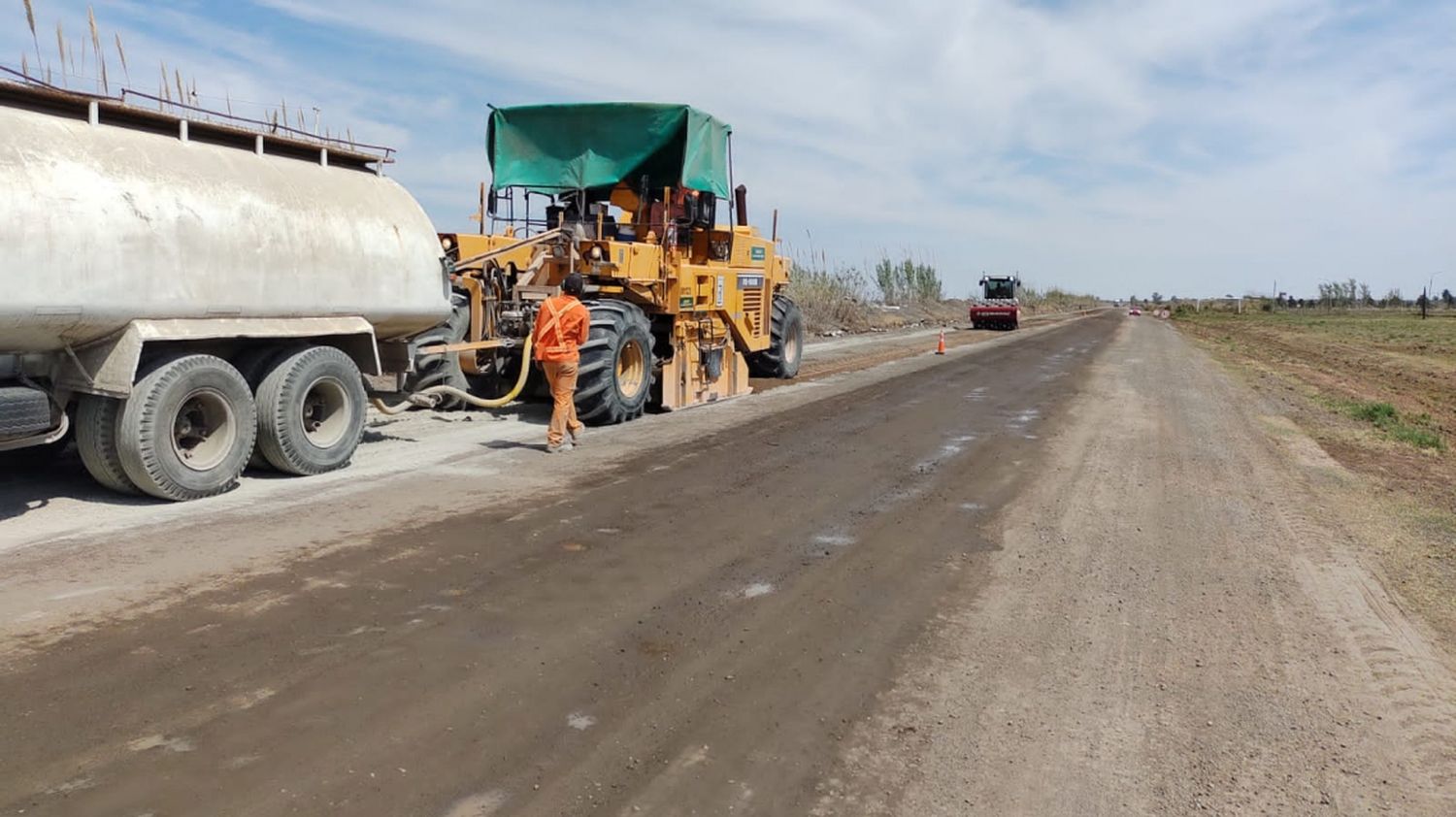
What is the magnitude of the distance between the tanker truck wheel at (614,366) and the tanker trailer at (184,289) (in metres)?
2.29

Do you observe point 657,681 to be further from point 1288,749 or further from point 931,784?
point 1288,749

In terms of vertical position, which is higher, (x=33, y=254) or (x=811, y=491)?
(x=33, y=254)

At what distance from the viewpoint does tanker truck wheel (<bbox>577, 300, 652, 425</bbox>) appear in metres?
10.8

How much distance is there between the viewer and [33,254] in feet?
19.9

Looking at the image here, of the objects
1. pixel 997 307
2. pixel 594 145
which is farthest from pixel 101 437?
pixel 997 307

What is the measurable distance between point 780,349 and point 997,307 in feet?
89.3

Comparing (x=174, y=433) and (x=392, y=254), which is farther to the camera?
(x=392, y=254)

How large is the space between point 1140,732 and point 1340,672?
1385 mm

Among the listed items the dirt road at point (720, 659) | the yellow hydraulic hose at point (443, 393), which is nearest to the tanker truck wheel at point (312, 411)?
the dirt road at point (720, 659)

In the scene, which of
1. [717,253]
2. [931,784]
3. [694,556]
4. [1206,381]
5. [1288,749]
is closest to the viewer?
[931,784]

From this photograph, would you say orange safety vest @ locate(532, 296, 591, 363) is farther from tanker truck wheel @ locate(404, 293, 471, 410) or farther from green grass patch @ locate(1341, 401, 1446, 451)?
green grass patch @ locate(1341, 401, 1446, 451)

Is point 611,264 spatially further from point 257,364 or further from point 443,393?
point 257,364

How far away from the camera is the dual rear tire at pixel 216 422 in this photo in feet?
22.4

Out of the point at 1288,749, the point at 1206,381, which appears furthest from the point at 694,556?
the point at 1206,381
